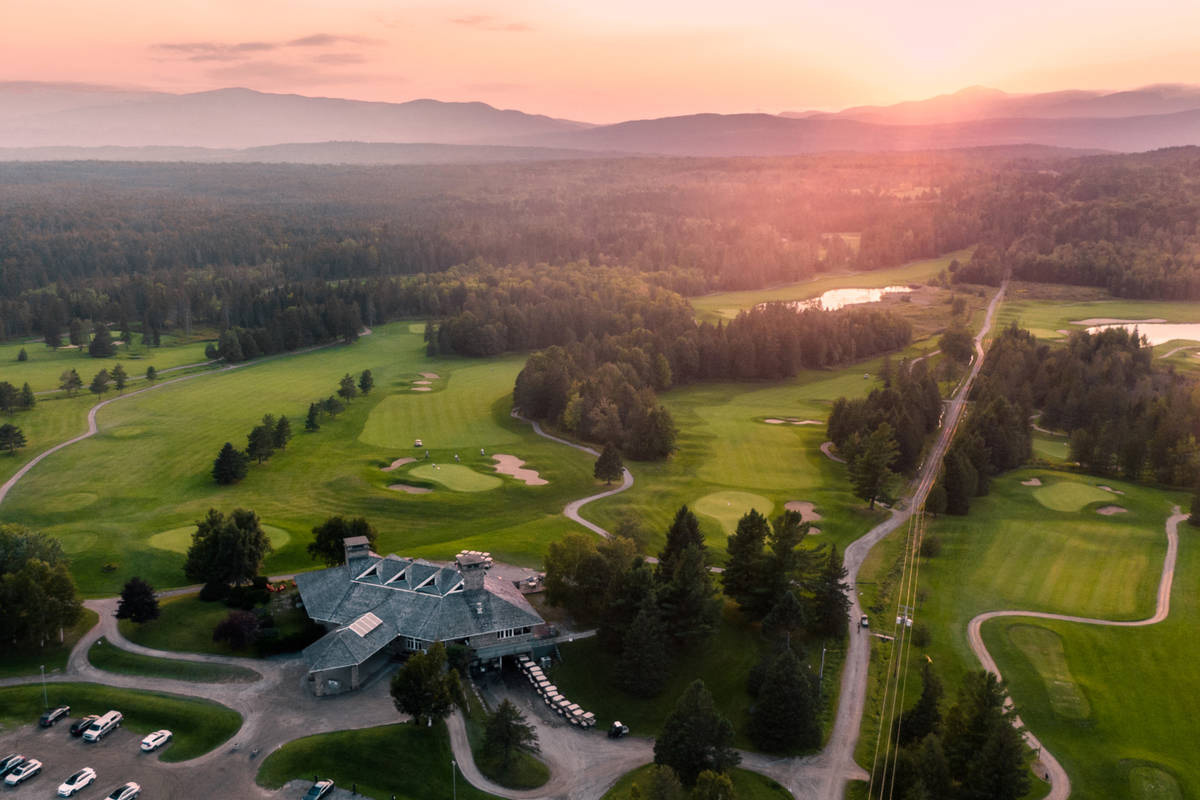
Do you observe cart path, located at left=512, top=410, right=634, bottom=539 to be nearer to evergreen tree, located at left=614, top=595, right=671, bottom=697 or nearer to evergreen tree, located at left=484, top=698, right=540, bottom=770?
evergreen tree, located at left=614, top=595, right=671, bottom=697

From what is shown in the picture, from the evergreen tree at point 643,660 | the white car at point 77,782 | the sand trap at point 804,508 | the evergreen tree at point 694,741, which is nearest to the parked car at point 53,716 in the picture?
the white car at point 77,782

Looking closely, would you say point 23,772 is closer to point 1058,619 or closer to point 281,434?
point 281,434

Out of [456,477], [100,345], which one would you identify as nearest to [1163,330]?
[456,477]

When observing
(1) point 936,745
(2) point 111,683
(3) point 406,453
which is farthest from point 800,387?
(2) point 111,683

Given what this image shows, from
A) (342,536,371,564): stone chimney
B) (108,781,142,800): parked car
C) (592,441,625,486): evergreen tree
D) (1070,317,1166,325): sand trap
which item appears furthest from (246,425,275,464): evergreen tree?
(1070,317,1166,325): sand trap

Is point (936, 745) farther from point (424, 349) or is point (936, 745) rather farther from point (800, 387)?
point (424, 349)
